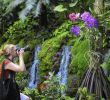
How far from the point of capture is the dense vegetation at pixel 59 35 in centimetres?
595

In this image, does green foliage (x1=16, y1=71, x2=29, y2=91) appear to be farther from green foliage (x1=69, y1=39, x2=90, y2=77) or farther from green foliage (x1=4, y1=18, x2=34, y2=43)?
green foliage (x1=69, y1=39, x2=90, y2=77)

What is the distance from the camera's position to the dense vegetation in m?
5.95

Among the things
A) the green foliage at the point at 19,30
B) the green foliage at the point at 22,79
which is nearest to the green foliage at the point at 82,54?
the green foliage at the point at 22,79

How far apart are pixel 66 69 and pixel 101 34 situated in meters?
2.62

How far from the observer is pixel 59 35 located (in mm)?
9305

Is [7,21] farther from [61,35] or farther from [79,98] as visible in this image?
[79,98]

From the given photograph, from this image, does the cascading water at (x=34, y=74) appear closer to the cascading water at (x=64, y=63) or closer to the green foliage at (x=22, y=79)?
the green foliage at (x=22, y=79)

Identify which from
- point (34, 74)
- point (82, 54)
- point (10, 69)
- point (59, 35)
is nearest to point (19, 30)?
point (34, 74)

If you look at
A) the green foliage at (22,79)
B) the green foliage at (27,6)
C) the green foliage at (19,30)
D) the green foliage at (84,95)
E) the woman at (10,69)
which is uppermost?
the green foliage at (27,6)

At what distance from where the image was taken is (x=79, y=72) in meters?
7.44

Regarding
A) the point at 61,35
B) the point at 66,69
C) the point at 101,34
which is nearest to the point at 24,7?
the point at 61,35

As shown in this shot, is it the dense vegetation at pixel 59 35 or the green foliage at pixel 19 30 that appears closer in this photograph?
the dense vegetation at pixel 59 35

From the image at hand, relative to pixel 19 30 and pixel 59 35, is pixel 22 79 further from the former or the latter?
pixel 19 30

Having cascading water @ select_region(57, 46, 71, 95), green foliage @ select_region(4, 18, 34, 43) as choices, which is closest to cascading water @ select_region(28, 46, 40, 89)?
cascading water @ select_region(57, 46, 71, 95)
